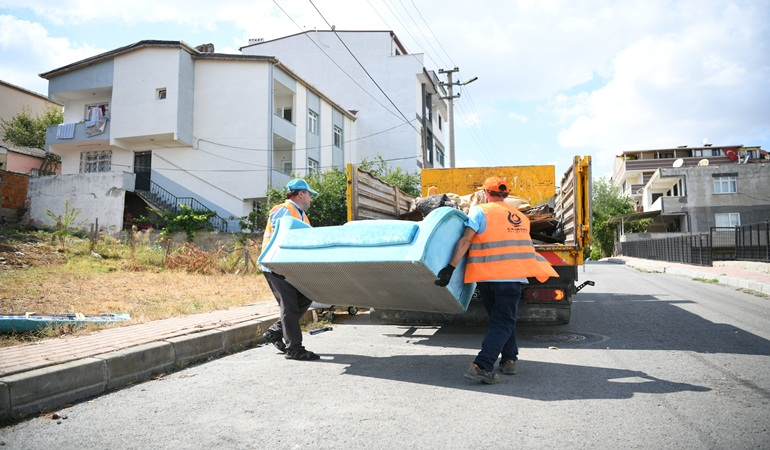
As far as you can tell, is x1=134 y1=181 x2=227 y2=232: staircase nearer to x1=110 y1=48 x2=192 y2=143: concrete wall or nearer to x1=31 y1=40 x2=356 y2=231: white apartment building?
x1=31 y1=40 x2=356 y2=231: white apartment building

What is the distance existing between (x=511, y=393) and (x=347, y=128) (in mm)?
29401

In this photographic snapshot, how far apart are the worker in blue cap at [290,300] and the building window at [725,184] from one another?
39931mm

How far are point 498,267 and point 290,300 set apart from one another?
2125 mm

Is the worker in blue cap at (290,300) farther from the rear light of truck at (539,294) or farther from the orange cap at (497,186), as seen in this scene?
the rear light of truck at (539,294)

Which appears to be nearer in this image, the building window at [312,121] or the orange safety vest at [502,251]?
the orange safety vest at [502,251]

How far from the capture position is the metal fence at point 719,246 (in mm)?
16395

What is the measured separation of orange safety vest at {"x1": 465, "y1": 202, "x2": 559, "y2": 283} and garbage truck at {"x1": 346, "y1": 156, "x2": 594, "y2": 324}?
1555 millimetres

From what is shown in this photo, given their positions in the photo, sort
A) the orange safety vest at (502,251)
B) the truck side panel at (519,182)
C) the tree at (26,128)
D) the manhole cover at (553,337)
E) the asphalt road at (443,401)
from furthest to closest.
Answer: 1. the tree at (26,128)
2. the truck side panel at (519,182)
3. the manhole cover at (553,337)
4. the orange safety vest at (502,251)
5. the asphalt road at (443,401)

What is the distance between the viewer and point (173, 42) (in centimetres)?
2345

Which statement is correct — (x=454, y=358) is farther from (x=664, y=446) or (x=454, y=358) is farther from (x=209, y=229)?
(x=209, y=229)

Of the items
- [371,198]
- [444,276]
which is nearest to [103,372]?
[444,276]

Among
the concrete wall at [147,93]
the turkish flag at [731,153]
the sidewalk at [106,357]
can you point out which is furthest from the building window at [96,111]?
the turkish flag at [731,153]

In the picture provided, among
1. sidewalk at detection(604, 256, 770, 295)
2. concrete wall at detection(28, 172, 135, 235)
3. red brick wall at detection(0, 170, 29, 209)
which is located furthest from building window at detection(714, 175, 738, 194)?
red brick wall at detection(0, 170, 29, 209)

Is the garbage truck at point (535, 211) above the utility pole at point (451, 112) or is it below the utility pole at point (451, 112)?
below
